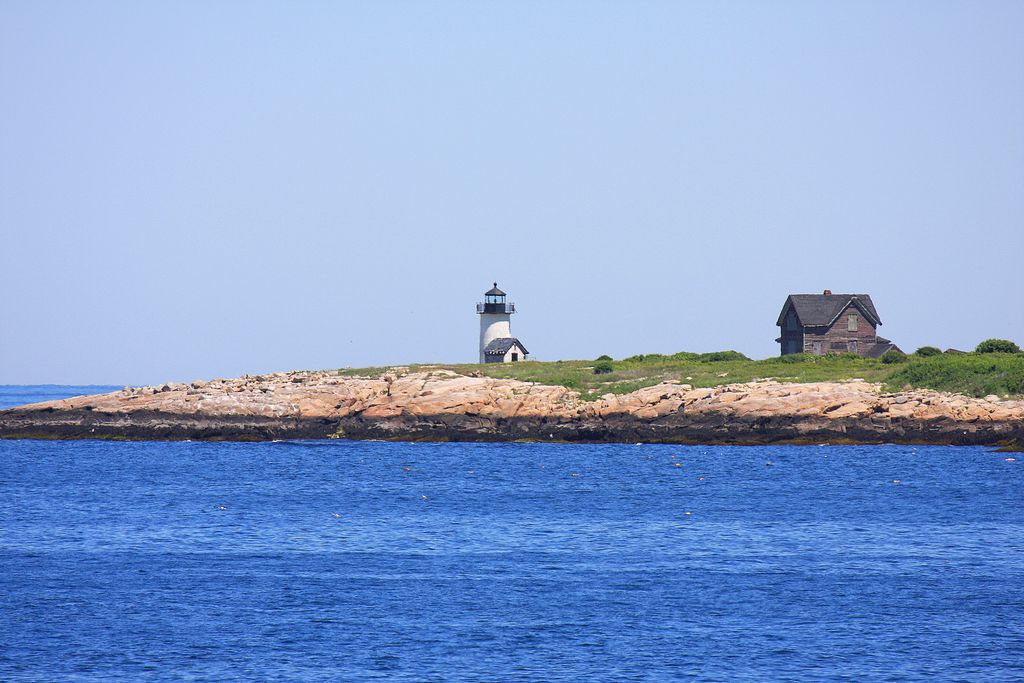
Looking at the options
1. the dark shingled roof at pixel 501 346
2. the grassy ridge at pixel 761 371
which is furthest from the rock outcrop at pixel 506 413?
the dark shingled roof at pixel 501 346

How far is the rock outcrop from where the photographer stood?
72.4 metres

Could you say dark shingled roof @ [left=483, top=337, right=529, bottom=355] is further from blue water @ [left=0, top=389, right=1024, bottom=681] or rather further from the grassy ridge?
blue water @ [left=0, top=389, right=1024, bottom=681]

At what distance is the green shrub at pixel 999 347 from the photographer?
3506 inches

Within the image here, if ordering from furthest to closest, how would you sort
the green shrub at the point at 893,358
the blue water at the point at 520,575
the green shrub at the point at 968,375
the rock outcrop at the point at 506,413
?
1. the green shrub at the point at 893,358
2. the green shrub at the point at 968,375
3. the rock outcrop at the point at 506,413
4. the blue water at the point at 520,575

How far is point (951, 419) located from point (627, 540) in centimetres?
3811

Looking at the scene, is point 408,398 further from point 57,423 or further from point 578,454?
point 57,423

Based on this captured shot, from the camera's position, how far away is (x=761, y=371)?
85.4 meters

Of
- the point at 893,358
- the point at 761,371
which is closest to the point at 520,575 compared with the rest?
the point at 761,371

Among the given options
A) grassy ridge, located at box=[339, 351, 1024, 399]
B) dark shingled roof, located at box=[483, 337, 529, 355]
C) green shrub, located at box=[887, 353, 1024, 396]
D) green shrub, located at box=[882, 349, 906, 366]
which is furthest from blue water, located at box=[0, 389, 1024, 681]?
dark shingled roof, located at box=[483, 337, 529, 355]

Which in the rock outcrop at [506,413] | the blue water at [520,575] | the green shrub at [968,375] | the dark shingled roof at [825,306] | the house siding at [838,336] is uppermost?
the dark shingled roof at [825,306]

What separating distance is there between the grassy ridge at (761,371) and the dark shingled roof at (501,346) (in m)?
6.02

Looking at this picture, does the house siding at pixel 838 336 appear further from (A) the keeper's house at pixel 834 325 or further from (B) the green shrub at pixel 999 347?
(B) the green shrub at pixel 999 347

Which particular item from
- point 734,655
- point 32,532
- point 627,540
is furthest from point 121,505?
point 734,655

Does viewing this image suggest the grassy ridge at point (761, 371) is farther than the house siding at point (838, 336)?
No
